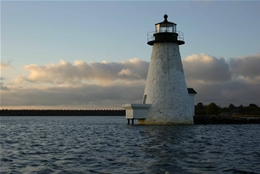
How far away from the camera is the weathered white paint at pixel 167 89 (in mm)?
35375

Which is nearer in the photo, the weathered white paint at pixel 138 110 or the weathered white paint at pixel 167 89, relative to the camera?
the weathered white paint at pixel 167 89

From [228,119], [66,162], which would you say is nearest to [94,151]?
[66,162]

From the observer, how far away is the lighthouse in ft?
116

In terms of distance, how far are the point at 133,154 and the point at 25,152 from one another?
519 centimetres

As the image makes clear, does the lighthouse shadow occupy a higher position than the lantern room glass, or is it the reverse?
the lantern room glass

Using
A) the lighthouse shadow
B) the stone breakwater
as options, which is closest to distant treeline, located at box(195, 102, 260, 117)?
the stone breakwater

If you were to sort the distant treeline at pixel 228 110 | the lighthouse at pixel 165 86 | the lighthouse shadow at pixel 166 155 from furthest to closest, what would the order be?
1. the distant treeline at pixel 228 110
2. the lighthouse at pixel 165 86
3. the lighthouse shadow at pixel 166 155

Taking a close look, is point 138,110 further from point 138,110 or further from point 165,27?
point 165,27

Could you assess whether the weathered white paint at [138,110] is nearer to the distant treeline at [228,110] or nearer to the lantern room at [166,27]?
the lantern room at [166,27]

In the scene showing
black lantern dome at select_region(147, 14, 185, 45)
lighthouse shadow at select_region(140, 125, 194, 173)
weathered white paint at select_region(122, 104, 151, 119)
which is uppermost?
black lantern dome at select_region(147, 14, 185, 45)

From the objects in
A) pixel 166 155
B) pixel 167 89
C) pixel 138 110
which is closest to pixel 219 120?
pixel 167 89

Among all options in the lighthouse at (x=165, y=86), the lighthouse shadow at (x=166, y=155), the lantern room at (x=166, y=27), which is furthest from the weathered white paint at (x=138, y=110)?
the lighthouse shadow at (x=166, y=155)

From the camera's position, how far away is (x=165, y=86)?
35438 millimetres

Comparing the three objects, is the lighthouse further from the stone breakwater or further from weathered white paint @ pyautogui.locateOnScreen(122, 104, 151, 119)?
the stone breakwater
